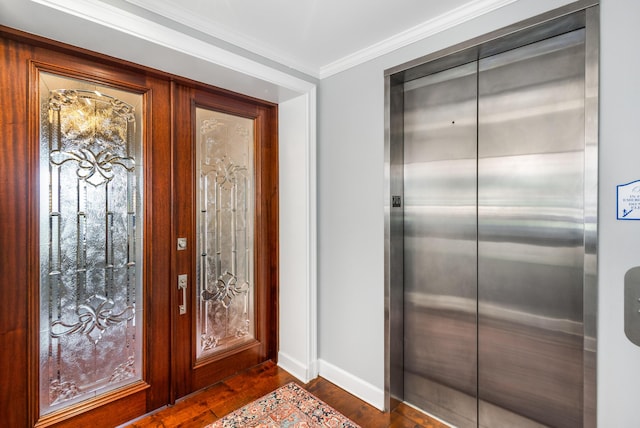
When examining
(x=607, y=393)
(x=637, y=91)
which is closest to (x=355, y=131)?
(x=637, y=91)

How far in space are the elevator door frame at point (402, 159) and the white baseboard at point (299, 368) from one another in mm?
659

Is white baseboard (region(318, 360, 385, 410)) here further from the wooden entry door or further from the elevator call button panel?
the elevator call button panel

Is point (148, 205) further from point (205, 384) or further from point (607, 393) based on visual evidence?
point (607, 393)

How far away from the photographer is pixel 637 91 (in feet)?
4.15

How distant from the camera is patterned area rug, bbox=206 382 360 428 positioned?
6.47 feet

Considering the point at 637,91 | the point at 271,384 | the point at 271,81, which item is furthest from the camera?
the point at 271,384

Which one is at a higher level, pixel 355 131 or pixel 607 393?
pixel 355 131

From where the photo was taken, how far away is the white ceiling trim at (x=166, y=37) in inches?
56.6

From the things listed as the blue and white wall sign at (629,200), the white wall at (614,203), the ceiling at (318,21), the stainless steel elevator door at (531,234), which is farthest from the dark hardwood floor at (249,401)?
the ceiling at (318,21)

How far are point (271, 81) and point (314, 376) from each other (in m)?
2.34

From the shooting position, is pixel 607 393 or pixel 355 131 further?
pixel 355 131

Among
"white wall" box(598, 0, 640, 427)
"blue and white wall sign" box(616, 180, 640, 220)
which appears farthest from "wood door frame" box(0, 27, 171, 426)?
"blue and white wall sign" box(616, 180, 640, 220)

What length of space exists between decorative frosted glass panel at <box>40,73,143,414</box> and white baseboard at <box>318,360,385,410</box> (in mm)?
1363

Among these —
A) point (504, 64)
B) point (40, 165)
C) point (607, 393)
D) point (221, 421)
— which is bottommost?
point (221, 421)
